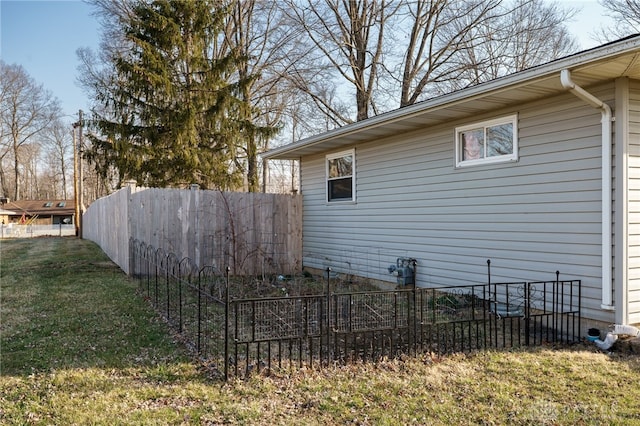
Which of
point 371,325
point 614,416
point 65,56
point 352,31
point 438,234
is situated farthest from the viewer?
point 65,56

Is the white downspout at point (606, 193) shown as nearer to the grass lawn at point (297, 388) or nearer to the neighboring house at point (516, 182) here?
the neighboring house at point (516, 182)

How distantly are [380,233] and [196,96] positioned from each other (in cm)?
908

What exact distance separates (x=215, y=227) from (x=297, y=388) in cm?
640

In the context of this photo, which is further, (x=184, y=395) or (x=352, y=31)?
(x=352, y=31)

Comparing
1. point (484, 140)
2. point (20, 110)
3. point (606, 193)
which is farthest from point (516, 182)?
point (20, 110)

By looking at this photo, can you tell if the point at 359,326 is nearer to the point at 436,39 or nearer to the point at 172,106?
the point at 172,106

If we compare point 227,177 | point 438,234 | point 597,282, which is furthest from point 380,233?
point 227,177

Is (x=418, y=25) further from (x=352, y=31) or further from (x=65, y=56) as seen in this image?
(x=65, y=56)

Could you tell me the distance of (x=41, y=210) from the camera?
42.2 metres

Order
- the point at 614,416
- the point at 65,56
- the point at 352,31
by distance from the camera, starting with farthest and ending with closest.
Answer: the point at 65,56 < the point at 352,31 < the point at 614,416

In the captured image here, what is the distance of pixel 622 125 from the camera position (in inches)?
185

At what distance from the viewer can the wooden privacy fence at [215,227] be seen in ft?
28.8

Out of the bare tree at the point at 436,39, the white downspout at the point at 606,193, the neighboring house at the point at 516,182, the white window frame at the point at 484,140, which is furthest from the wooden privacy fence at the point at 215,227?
the bare tree at the point at 436,39

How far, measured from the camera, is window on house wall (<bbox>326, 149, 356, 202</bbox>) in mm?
9438
